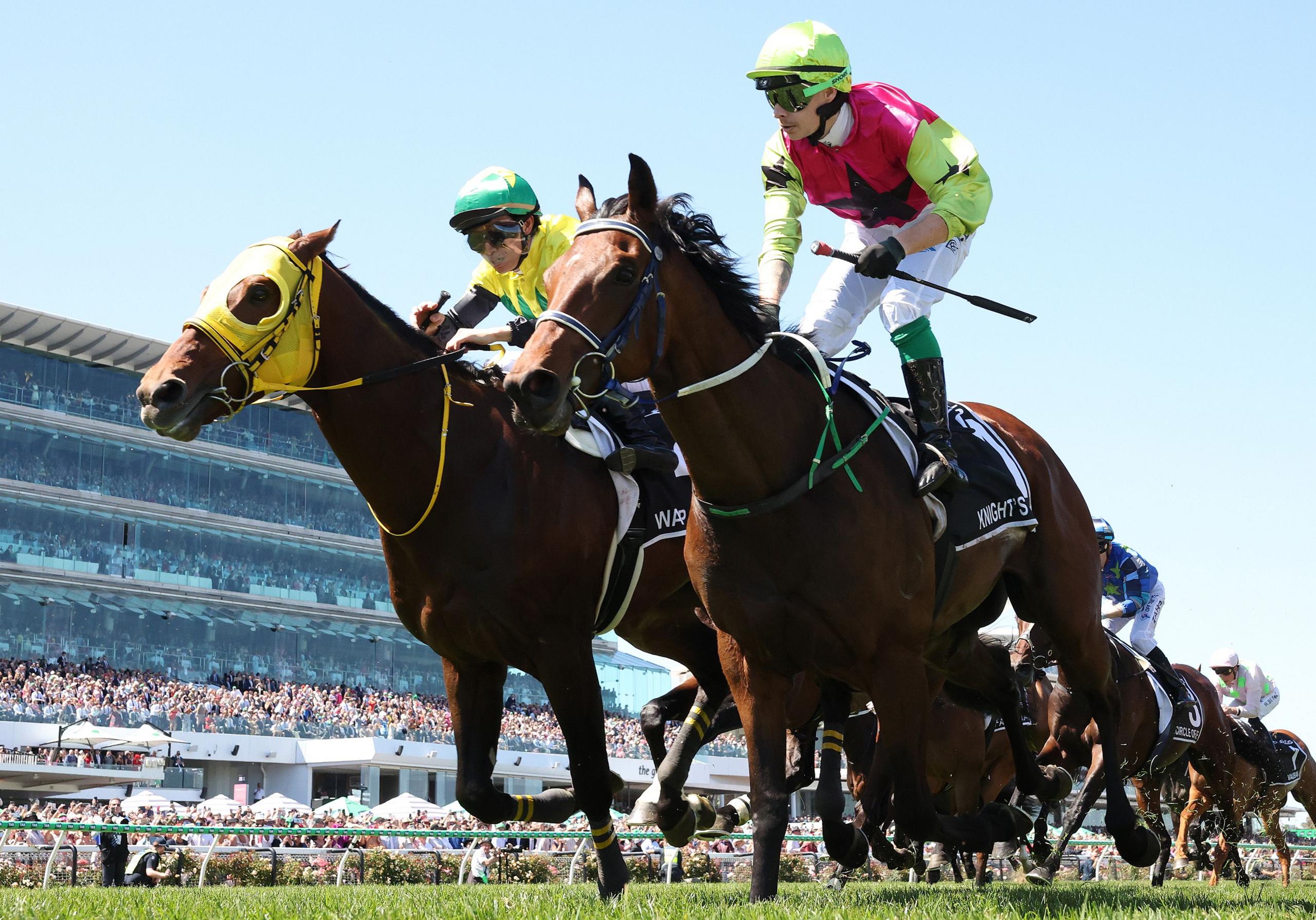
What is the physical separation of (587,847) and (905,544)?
10748 mm

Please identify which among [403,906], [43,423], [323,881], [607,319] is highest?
[43,423]

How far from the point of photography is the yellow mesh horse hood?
18.2 ft

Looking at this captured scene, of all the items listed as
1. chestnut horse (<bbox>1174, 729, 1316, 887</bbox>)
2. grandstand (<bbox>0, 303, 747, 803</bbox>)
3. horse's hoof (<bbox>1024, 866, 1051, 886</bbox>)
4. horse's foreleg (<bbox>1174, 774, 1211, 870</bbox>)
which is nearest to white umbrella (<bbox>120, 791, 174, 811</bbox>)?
grandstand (<bbox>0, 303, 747, 803</bbox>)

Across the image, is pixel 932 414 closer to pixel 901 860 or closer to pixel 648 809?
pixel 648 809

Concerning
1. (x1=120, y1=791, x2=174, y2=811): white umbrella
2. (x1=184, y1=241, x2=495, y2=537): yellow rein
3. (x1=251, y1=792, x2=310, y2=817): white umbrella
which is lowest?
(x1=251, y1=792, x2=310, y2=817): white umbrella

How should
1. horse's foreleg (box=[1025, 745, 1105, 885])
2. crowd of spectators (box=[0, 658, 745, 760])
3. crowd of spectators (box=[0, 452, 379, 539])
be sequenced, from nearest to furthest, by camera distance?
horse's foreleg (box=[1025, 745, 1105, 885])
crowd of spectators (box=[0, 658, 745, 760])
crowd of spectators (box=[0, 452, 379, 539])

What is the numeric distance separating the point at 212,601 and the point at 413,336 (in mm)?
48950

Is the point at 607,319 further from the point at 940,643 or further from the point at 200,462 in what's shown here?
the point at 200,462

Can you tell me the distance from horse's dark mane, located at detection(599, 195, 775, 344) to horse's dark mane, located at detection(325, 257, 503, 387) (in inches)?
62.0

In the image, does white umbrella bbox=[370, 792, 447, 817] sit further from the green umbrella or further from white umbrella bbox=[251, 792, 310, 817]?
white umbrella bbox=[251, 792, 310, 817]

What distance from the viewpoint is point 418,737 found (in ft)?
145

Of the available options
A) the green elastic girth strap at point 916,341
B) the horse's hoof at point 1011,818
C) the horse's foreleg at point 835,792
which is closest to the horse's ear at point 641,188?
the green elastic girth strap at point 916,341

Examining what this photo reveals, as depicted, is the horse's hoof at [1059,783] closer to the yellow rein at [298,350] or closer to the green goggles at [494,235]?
the yellow rein at [298,350]

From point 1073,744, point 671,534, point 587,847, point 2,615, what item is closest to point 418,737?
point 2,615
